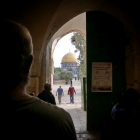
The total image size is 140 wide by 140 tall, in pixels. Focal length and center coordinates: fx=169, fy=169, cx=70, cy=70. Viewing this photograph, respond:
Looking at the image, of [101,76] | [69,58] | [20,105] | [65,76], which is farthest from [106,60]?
[69,58]

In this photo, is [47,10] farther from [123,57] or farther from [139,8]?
[123,57]

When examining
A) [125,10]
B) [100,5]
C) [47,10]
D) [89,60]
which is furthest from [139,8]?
[89,60]

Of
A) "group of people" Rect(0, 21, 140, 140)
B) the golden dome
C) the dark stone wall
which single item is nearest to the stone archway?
the dark stone wall

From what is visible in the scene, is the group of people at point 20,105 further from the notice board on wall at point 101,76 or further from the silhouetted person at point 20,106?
the notice board on wall at point 101,76

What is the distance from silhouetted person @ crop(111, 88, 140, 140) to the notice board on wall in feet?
8.69

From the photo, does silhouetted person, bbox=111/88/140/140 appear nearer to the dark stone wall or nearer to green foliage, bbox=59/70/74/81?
the dark stone wall

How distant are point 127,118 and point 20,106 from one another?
1699 millimetres

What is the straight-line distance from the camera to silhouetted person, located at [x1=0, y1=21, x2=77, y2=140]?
708 millimetres

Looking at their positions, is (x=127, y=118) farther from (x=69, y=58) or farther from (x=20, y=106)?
(x=69, y=58)

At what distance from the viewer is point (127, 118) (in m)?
2.08

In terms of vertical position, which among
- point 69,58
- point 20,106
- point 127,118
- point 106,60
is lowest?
point 127,118

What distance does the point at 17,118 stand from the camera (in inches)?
28.0

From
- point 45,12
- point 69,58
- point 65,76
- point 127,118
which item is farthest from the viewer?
point 69,58

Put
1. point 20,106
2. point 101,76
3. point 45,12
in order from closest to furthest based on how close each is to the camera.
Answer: point 20,106
point 45,12
point 101,76
